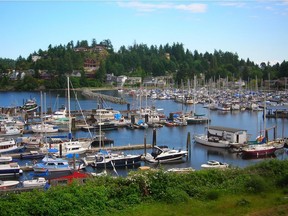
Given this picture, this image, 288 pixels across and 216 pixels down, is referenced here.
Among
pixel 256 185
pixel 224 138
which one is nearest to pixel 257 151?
pixel 224 138

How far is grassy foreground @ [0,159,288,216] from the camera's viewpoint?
33.6 ft

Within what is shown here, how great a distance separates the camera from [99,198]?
10.9 m

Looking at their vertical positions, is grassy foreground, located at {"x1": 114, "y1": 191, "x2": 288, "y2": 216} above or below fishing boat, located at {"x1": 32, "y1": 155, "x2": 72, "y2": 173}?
above

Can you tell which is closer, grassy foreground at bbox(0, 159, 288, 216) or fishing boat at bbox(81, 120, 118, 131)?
grassy foreground at bbox(0, 159, 288, 216)

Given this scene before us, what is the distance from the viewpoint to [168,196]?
11.6 meters

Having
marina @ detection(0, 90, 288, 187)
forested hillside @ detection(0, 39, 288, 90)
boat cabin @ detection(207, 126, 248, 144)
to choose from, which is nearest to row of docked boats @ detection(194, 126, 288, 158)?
boat cabin @ detection(207, 126, 248, 144)

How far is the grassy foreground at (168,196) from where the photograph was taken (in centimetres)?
1023

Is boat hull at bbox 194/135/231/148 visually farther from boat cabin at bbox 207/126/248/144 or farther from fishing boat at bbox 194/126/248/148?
boat cabin at bbox 207/126/248/144

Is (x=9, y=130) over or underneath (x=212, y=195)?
underneath

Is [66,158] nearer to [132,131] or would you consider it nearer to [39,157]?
[39,157]

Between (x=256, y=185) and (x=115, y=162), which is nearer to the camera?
(x=256, y=185)

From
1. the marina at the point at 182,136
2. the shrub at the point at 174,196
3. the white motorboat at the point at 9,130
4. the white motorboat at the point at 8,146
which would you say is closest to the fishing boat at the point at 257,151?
the marina at the point at 182,136

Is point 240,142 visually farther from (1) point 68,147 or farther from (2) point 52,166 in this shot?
(2) point 52,166

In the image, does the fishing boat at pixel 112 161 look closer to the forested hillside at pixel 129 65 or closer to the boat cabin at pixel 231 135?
the boat cabin at pixel 231 135
